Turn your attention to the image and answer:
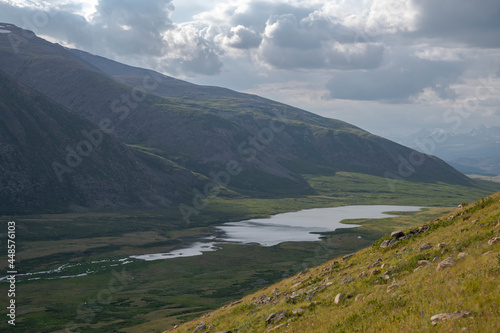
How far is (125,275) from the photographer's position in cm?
10475

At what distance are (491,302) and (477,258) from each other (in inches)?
216

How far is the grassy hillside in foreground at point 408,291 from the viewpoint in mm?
16891

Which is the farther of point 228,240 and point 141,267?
point 228,240

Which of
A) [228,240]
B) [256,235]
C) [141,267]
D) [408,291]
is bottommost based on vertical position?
[256,235]

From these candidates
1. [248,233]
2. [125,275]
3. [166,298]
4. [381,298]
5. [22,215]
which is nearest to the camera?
[381,298]

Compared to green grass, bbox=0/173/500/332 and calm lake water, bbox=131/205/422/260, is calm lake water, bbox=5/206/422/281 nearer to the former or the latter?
calm lake water, bbox=131/205/422/260

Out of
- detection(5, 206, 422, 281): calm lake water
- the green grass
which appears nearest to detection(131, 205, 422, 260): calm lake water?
detection(5, 206, 422, 281): calm lake water

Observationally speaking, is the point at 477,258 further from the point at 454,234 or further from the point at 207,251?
the point at 207,251

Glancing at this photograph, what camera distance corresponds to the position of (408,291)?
20.8 m

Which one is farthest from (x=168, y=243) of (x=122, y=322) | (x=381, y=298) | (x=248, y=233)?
(x=381, y=298)

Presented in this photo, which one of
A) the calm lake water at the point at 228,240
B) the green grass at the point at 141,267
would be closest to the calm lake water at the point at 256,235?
the calm lake water at the point at 228,240

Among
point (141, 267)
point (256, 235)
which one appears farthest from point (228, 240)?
point (141, 267)

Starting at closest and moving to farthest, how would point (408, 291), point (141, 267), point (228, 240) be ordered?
1. point (408, 291)
2. point (141, 267)
3. point (228, 240)

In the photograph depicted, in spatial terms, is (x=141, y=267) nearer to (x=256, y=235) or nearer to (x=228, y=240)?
(x=228, y=240)
